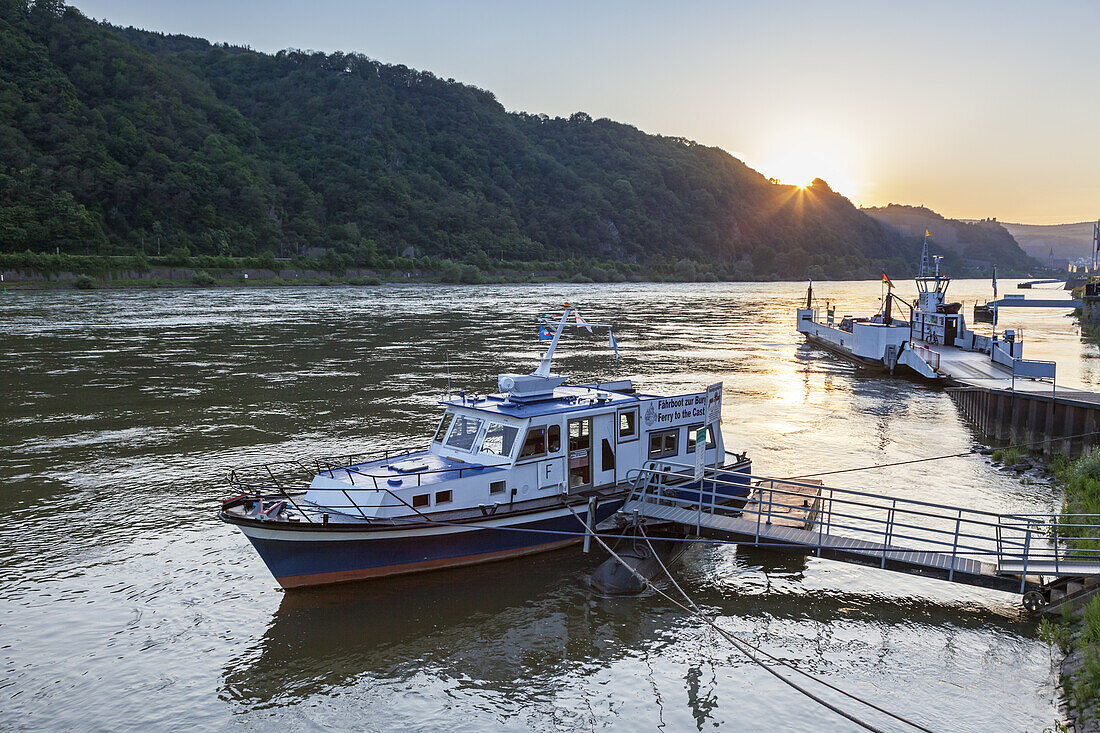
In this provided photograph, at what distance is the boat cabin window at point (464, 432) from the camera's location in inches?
644

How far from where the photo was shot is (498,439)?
16.4 metres

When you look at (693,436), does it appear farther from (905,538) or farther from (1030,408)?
(1030,408)

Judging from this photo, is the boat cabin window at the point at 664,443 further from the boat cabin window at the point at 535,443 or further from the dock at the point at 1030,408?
the dock at the point at 1030,408

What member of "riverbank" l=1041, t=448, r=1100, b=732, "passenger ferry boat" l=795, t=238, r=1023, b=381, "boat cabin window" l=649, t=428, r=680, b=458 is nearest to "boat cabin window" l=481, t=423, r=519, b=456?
"boat cabin window" l=649, t=428, r=680, b=458

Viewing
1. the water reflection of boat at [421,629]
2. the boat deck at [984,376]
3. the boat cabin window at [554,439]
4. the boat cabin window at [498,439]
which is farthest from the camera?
the boat deck at [984,376]

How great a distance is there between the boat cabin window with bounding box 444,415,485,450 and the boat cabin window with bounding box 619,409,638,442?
10.4ft

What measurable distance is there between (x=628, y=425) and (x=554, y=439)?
204 cm

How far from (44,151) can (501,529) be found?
163 m

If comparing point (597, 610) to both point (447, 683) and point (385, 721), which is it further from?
point (385, 721)

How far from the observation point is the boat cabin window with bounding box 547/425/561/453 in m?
15.9

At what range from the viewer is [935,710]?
11.1 metres

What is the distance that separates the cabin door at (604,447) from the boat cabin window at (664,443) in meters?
1.20

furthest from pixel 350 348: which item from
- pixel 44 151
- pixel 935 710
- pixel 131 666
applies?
pixel 44 151

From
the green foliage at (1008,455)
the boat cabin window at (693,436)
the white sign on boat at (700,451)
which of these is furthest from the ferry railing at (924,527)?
the green foliage at (1008,455)
